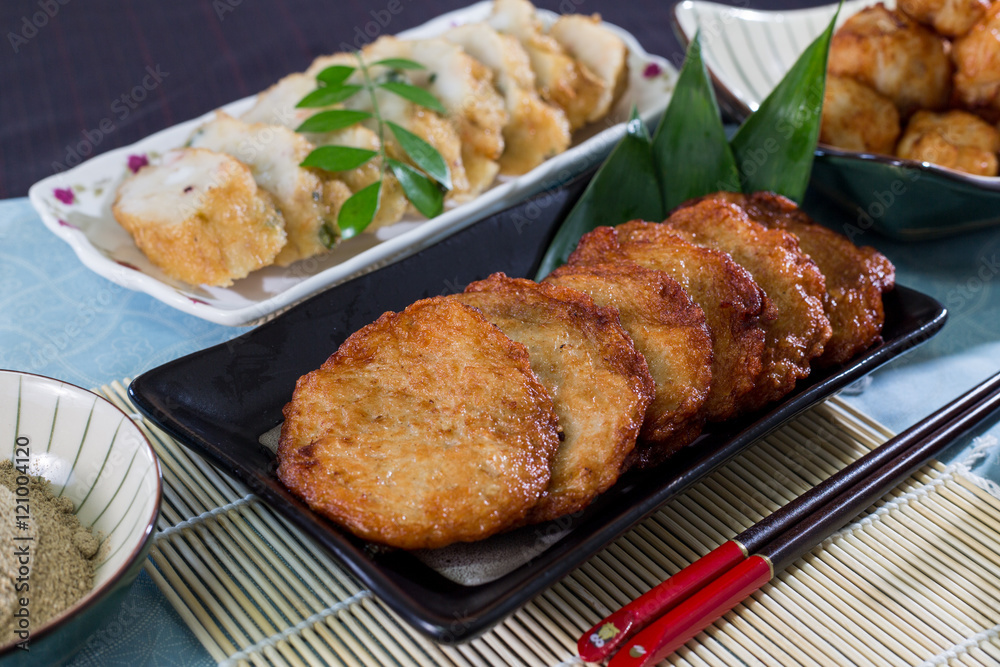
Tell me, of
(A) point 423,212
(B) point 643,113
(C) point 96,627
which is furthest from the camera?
(B) point 643,113

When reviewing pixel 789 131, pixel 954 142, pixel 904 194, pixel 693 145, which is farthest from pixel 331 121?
pixel 954 142

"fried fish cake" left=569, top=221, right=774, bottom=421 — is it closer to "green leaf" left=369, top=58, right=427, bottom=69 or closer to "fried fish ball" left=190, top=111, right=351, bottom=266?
"fried fish ball" left=190, top=111, right=351, bottom=266

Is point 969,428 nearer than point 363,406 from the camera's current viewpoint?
No

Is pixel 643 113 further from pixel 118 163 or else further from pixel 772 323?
pixel 118 163

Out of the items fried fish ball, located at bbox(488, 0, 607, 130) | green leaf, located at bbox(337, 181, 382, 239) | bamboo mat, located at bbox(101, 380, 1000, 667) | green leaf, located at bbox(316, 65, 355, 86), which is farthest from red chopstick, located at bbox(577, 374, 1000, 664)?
green leaf, located at bbox(316, 65, 355, 86)

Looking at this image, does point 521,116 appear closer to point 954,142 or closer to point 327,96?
point 327,96

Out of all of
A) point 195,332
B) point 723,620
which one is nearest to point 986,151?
point 723,620
